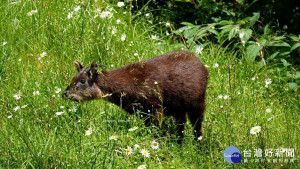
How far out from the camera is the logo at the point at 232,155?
4.03 meters

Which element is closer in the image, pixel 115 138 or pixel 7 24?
pixel 115 138

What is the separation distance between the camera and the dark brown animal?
4988mm

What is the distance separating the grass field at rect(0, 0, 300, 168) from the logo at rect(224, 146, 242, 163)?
Result: 0.16 ft

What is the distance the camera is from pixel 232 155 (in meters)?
4.11

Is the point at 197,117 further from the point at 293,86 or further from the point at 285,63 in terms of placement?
the point at 285,63

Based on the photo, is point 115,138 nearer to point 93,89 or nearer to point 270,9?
point 93,89

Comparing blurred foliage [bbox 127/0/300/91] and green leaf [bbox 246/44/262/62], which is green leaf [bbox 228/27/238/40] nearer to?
blurred foliage [bbox 127/0/300/91]

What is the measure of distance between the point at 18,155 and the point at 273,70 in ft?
11.5

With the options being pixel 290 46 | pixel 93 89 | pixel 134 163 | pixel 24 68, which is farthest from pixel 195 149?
pixel 24 68

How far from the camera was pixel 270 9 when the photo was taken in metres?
6.81

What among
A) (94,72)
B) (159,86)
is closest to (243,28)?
(159,86)

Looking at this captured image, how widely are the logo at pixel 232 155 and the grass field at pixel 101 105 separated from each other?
0.05 metres

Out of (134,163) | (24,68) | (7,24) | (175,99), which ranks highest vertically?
(7,24)

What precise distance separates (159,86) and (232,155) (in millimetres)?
1215
